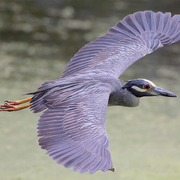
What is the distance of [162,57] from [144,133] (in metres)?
3.98

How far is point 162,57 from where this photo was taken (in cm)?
1209

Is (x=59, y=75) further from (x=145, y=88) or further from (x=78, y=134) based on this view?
(x=78, y=134)

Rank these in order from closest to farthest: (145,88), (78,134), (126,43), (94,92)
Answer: (78,134) → (94,92) → (145,88) → (126,43)

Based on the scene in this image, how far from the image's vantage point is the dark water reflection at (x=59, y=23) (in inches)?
469

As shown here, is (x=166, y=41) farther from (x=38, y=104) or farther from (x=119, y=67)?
(x=38, y=104)

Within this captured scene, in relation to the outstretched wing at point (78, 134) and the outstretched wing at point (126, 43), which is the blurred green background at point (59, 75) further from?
the outstretched wing at point (78, 134)

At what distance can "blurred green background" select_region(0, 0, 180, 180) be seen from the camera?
774cm

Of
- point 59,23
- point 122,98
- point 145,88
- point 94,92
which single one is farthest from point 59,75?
point 94,92

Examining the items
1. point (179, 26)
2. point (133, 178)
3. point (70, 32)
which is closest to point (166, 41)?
point (179, 26)

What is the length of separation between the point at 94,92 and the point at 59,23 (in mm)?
10043

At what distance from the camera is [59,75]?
10.5m

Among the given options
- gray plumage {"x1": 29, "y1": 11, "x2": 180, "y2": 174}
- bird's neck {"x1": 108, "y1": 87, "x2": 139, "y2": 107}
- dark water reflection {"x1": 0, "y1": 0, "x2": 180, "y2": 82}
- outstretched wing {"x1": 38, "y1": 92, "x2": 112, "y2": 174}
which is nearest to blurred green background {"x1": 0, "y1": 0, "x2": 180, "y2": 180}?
dark water reflection {"x1": 0, "y1": 0, "x2": 180, "y2": 82}

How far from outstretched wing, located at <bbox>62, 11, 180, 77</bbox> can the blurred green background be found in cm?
304

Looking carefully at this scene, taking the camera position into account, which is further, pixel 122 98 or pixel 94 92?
pixel 122 98
